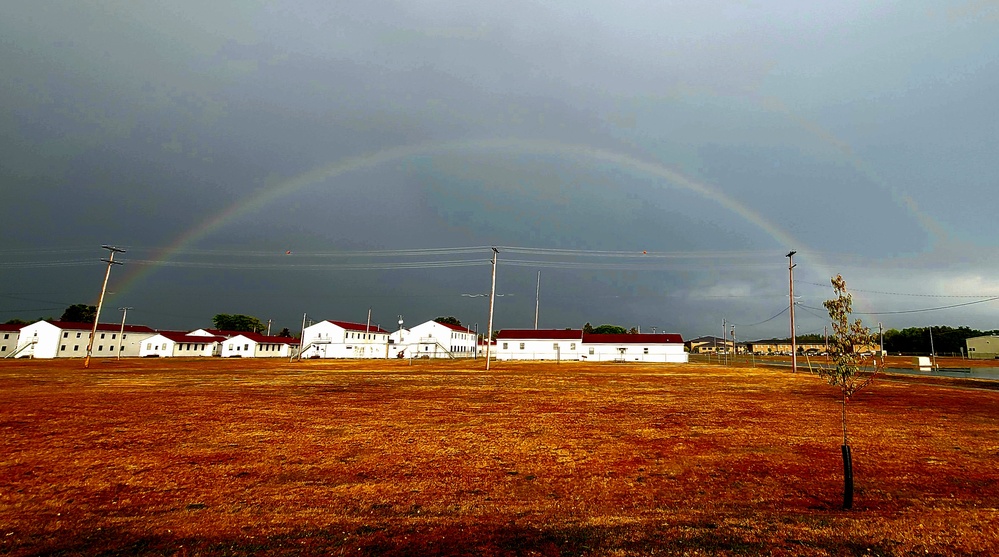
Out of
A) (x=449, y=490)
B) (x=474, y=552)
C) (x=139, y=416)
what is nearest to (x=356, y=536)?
(x=474, y=552)

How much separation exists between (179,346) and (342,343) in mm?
36214

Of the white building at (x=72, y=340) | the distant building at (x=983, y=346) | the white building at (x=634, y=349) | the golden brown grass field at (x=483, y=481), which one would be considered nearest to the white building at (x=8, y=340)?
the white building at (x=72, y=340)

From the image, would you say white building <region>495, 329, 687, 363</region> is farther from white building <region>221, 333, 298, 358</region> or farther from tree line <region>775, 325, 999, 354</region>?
tree line <region>775, 325, 999, 354</region>

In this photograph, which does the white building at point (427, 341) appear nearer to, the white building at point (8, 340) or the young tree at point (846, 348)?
the white building at point (8, 340)

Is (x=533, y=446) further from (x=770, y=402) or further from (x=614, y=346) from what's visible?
(x=614, y=346)

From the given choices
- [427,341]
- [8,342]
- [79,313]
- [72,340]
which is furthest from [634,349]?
[79,313]

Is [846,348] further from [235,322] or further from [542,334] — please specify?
[235,322]

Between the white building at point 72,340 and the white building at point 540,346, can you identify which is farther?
the white building at point 72,340

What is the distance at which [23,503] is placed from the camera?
24.4 ft

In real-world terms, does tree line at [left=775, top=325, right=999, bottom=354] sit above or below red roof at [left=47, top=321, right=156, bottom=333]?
above

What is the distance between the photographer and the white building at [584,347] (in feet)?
265

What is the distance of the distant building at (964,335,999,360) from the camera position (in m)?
110

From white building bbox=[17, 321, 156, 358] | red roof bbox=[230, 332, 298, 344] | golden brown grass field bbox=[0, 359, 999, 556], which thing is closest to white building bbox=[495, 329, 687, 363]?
red roof bbox=[230, 332, 298, 344]

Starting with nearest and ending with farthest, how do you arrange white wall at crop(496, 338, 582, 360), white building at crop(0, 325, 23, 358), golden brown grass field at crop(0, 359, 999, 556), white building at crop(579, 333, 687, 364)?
golden brown grass field at crop(0, 359, 999, 556) → white building at crop(579, 333, 687, 364) → white wall at crop(496, 338, 582, 360) → white building at crop(0, 325, 23, 358)
